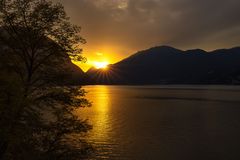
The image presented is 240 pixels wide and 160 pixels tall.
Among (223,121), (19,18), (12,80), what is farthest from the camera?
(223,121)

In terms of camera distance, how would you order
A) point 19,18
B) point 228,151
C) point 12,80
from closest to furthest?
point 12,80, point 19,18, point 228,151

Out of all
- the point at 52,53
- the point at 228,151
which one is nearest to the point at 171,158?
the point at 228,151

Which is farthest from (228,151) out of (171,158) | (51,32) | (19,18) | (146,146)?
(19,18)

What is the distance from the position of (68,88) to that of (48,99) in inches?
82.1

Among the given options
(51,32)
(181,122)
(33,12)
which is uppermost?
(33,12)

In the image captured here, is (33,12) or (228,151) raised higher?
(33,12)

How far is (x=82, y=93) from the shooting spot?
20.8 m

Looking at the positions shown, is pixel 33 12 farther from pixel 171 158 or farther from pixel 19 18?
pixel 171 158

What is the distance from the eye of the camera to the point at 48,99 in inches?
781

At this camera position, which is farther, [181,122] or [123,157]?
[181,122]

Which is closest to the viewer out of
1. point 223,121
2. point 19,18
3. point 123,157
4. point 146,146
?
point 19,18

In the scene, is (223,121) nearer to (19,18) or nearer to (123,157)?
(123,157)

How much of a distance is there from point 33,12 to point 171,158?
33809mm

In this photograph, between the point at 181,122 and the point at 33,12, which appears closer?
the point at 33,12
